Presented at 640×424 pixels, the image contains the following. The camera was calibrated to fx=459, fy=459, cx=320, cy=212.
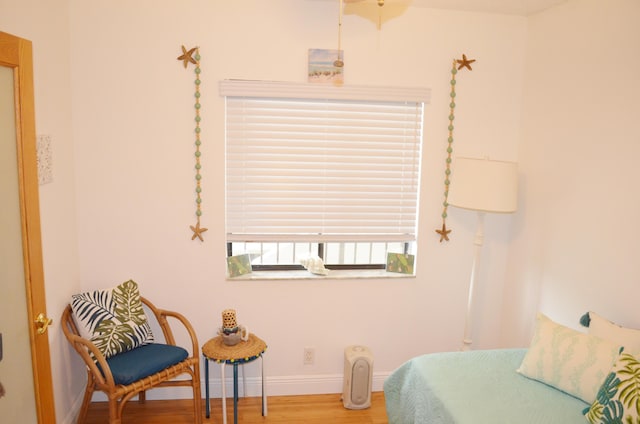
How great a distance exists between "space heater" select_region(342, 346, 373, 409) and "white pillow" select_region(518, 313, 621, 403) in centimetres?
102

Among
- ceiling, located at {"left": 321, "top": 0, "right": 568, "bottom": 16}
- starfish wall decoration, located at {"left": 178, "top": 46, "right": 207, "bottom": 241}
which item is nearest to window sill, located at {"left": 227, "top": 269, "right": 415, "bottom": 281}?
starfish wall decoration, located at {"left": 178, "top": 46, "right": 207, "bottom": 241}

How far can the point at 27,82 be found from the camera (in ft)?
6.13

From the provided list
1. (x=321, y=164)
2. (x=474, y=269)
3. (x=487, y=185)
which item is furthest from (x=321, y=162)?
(x=474, y=269)

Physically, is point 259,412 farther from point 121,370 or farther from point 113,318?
point 113,318

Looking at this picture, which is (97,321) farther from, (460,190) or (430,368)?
(460,190)

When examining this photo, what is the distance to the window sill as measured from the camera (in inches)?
125

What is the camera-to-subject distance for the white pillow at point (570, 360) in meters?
2.15

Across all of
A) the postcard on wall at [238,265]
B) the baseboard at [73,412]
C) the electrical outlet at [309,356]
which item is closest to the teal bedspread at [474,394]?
the electrical outlet at [309,356]

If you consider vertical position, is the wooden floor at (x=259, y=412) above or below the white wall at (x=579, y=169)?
below

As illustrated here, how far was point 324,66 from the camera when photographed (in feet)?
9.82

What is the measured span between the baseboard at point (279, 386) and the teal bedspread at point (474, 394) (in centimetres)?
68

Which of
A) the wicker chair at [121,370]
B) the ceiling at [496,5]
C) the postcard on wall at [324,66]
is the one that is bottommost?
the wicker chair at [121,370]

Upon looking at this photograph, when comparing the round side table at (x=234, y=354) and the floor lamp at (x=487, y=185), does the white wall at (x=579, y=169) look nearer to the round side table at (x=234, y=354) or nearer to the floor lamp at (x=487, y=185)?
the floor lamp at (x=487, y=185)

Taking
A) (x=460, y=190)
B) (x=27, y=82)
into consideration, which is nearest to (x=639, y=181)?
(x=460, y=190)
